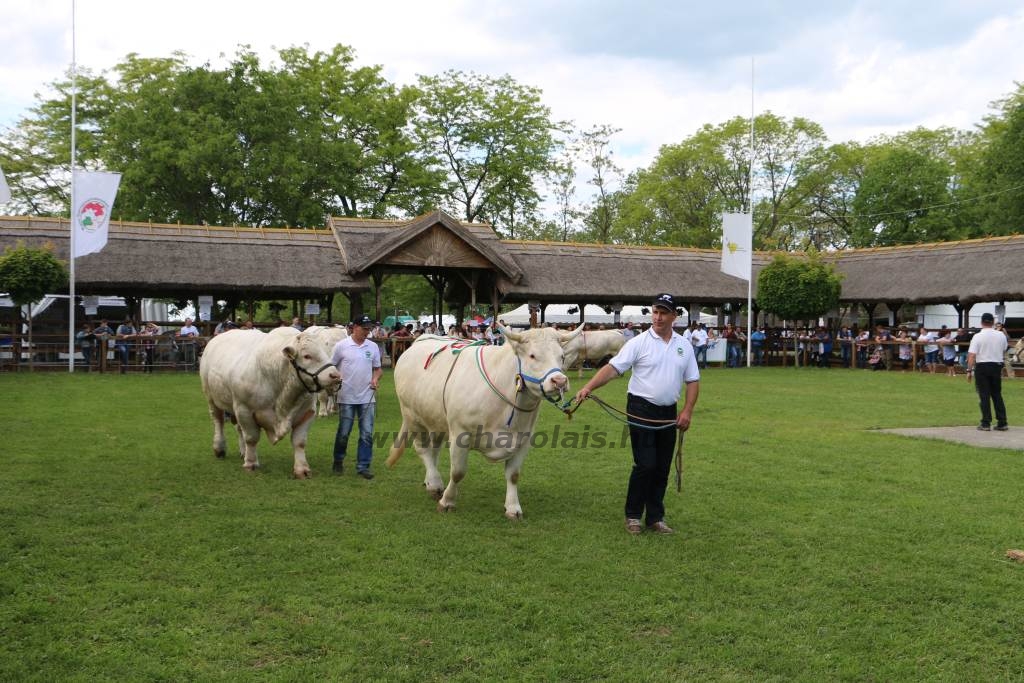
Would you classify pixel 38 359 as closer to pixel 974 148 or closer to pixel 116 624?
pixel 116 624

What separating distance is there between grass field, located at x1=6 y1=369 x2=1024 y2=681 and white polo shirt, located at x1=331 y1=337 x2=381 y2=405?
3.08ft

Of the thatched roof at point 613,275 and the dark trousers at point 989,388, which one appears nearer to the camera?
the dark trousers at point 989,388

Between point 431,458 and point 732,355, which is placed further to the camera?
point 732,355

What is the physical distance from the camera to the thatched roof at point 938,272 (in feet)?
94.7

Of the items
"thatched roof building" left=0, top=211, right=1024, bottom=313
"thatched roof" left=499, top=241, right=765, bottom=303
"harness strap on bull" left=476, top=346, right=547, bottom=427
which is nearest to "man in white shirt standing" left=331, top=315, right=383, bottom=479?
"harness strap on bull" left=476, top=346, right=547, bottom=427

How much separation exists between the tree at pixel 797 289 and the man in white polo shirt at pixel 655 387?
2521 centimetres

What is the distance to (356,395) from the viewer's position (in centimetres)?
962

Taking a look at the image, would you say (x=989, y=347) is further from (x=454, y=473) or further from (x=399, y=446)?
(x=454, y=473)

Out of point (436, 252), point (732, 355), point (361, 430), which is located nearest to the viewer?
point (361, 430)

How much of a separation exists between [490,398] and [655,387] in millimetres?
1548

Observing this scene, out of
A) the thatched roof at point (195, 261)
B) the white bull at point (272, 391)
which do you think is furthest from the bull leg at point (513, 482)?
the thatched roof at point (195, 261)

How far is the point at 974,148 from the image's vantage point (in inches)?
2158

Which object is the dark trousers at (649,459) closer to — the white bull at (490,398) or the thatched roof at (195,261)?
the white bull at (490,398)

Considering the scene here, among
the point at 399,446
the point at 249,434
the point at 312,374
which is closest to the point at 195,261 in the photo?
the point at 249,434
